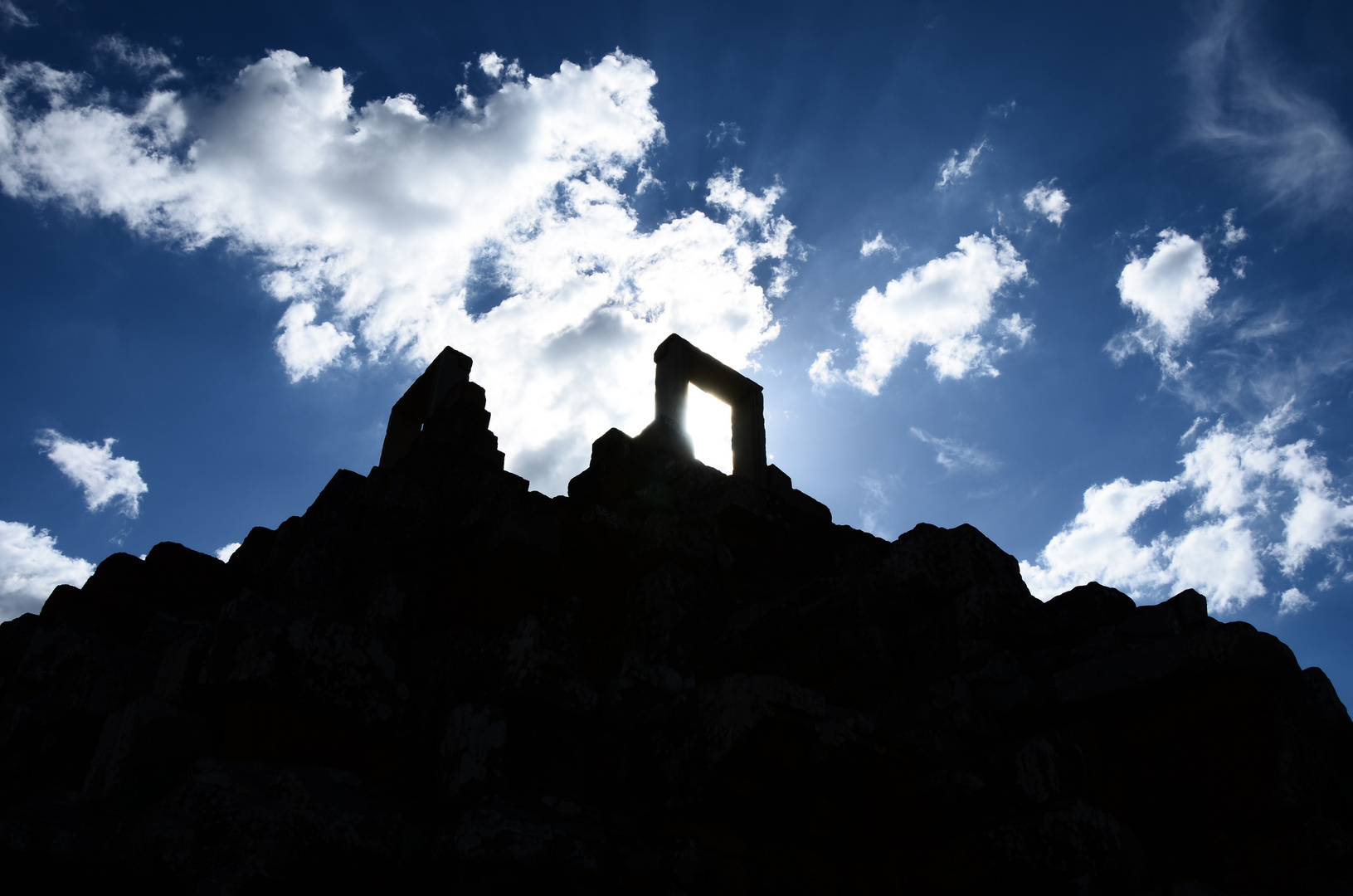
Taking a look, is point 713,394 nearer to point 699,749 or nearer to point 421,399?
point 421,399

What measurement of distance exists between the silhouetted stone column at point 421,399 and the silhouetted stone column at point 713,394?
178cm

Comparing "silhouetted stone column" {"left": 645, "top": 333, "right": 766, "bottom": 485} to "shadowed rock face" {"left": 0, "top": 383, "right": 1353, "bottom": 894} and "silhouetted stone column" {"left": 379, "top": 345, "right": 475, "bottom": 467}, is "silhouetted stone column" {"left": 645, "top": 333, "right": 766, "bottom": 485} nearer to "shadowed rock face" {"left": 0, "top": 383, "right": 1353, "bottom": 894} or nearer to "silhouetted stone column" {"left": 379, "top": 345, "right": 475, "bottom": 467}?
"silhouetted stone column" {"left": 379, "top": 345, "right": 475, "bottom": 467}

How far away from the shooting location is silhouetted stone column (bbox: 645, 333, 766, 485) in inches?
288

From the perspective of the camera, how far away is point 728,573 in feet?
16.1

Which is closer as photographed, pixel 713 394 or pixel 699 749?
pixel 699 749

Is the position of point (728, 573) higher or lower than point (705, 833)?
higher

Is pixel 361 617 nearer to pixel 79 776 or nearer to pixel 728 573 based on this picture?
pixel 79 776

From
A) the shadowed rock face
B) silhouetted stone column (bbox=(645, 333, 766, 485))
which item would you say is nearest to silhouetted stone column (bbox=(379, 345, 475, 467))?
silhouetted stone column (bbox=(645, 333, 766, 485))

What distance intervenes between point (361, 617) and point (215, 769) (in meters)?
1.85

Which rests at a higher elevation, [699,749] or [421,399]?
[421,399]

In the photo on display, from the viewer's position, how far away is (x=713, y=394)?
818cm

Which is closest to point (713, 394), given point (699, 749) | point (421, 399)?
point (421, 399)

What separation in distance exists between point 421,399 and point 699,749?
628 cm

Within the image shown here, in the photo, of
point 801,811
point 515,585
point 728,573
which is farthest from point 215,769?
point 728,573
